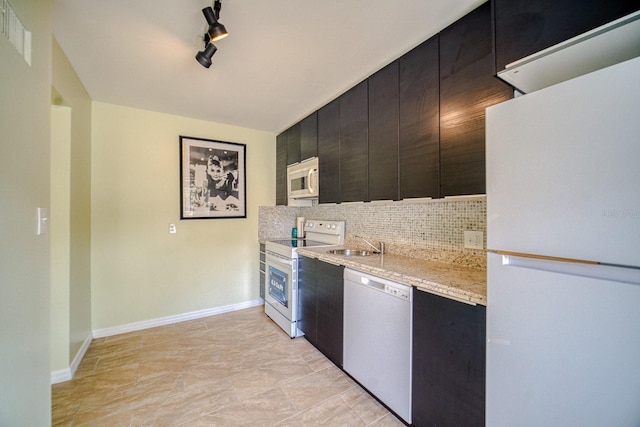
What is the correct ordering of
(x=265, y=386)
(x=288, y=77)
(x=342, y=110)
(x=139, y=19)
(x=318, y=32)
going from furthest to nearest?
(x=342, y=110)
(x=288, y=77)
(x=265, y=386)
(x=318, y=32)
(x=139, y=19)

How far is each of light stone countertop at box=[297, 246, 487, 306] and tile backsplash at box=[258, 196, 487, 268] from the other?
83 millimetres

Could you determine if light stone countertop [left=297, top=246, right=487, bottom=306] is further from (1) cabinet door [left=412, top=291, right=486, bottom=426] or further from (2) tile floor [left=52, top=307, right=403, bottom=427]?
(2) tile floor [left=52, top=307, right=403, bottom=427]

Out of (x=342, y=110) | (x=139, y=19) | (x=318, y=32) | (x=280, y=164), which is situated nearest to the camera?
(x=139, y=19)

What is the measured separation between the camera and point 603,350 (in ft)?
2.50

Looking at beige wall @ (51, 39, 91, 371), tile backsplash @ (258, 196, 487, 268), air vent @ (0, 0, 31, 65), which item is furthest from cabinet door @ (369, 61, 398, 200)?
beige wall @ (51, 39, 91, 371)

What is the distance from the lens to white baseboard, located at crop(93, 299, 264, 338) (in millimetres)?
2670

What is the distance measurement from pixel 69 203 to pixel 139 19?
4.91 ft

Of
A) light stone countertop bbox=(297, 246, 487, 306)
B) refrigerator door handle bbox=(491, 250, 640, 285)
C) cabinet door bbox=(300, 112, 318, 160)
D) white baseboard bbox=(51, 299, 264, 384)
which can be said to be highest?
A: cabinet door bbox=(300, 112, 318, 160)

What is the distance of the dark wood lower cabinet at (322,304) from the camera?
202 cm

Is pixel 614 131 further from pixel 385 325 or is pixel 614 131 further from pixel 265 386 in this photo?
pixel 265 386

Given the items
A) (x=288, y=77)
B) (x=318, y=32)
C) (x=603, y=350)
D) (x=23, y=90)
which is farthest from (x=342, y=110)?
(x=603, y=350)

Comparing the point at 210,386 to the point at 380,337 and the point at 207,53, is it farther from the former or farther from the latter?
the point at 207,53

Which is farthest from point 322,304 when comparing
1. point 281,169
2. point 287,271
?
point 281,169

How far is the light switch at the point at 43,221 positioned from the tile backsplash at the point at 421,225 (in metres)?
2.02
